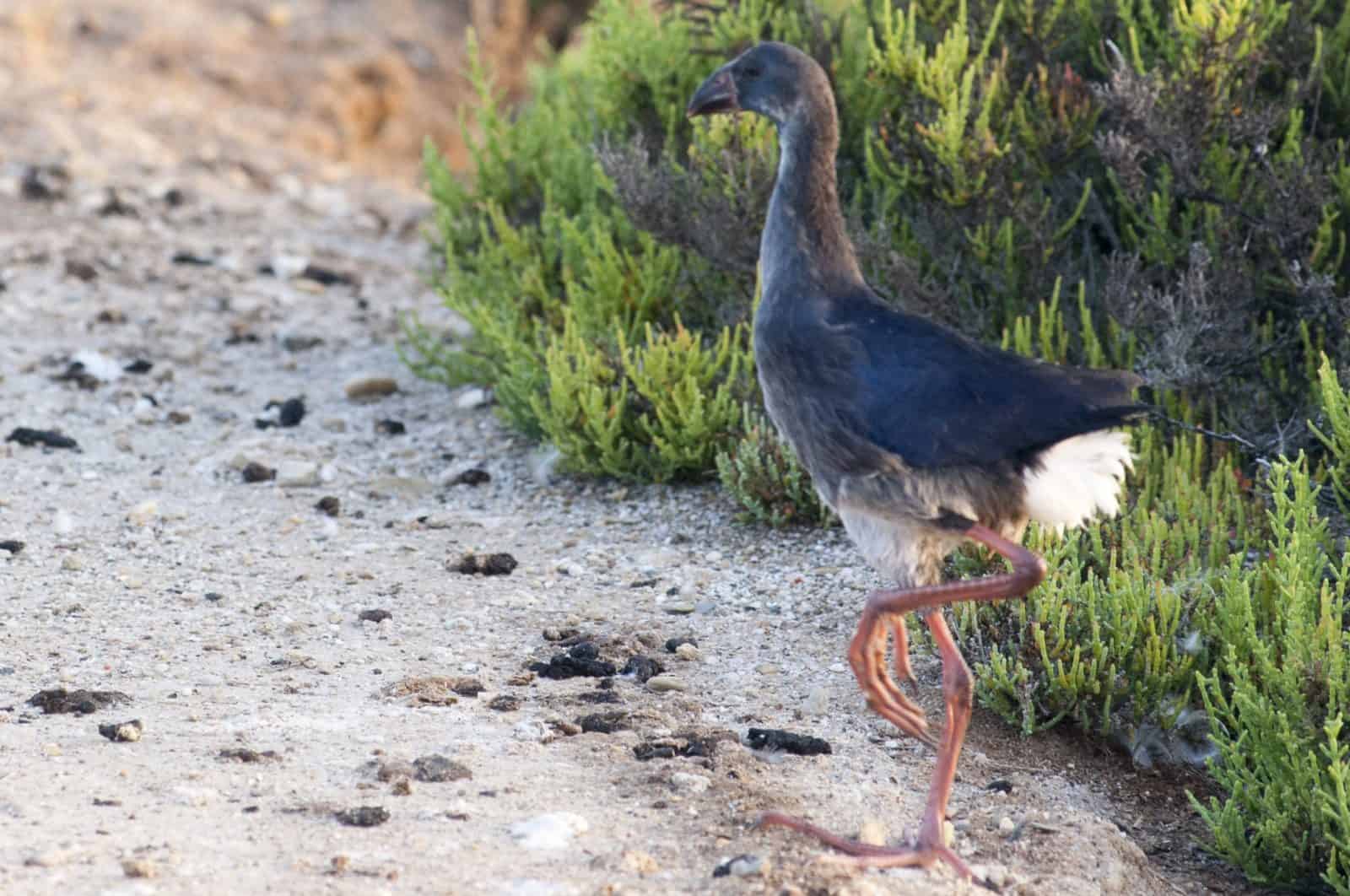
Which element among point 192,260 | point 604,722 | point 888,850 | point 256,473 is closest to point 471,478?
point 256,473

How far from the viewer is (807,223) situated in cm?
469

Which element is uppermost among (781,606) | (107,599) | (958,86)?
(958,86)

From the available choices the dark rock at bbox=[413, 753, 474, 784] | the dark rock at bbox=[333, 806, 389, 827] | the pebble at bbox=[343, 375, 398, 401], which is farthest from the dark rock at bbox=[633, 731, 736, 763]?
the pebble at bbox=[343, 375, 398, 401]

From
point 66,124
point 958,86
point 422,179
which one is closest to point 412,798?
point 958,86

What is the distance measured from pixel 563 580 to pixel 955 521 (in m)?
2.00

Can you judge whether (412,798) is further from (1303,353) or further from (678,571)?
(1303,353)

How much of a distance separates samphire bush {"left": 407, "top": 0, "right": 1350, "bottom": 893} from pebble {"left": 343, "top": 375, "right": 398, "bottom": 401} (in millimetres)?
308

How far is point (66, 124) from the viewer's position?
11.4 m

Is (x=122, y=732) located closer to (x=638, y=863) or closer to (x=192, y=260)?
(x=638, y=863)

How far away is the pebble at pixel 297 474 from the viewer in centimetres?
681

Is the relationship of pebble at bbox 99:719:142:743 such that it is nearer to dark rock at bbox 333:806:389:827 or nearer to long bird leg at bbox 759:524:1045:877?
dark rock at bbox 333:806:389:827

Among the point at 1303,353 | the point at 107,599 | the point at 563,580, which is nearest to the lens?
the point at 107,599

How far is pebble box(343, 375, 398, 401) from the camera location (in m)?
7.93

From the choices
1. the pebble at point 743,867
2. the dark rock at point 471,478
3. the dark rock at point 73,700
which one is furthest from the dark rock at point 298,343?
the pebble at point 743,867
